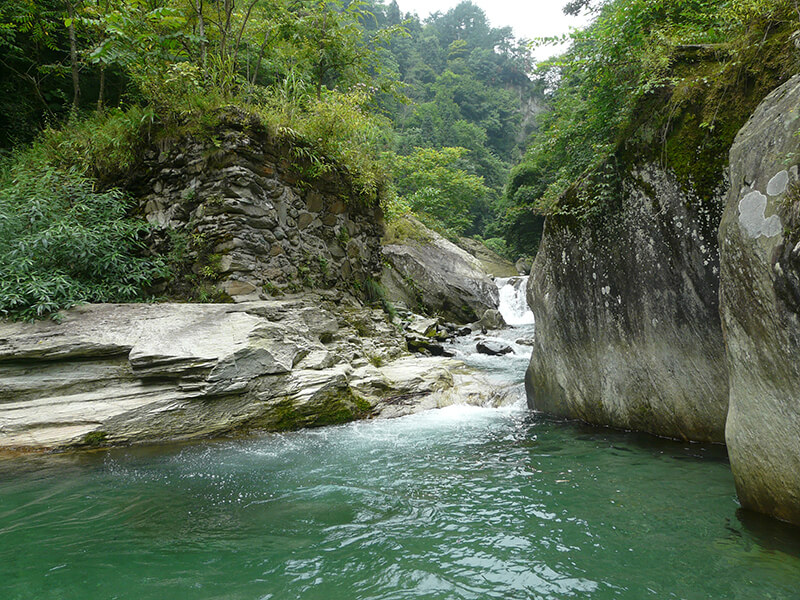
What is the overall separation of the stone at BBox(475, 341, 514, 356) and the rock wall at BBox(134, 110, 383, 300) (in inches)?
195

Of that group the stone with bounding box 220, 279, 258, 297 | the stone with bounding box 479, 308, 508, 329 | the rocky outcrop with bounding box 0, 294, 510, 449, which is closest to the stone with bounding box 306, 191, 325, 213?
the stone with bounding box 220, 279, 258, 297

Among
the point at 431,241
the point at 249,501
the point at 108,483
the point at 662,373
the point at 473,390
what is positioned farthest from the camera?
the point at 431,241

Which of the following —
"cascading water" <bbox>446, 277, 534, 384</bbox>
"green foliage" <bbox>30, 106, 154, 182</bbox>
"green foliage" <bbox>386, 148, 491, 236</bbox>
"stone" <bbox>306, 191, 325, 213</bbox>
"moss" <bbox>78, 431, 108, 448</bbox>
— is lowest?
"moss" <bbox>78, 431, 108, 448</bbox>

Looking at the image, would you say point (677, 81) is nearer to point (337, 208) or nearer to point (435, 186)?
point (337, 208)

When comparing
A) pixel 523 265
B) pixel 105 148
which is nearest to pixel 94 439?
pixel 105 148

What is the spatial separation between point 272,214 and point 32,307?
11.9ft

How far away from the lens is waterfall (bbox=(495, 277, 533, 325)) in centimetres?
1912

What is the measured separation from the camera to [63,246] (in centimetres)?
608

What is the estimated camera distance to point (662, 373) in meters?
4.65

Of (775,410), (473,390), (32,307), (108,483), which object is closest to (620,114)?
(775,410)

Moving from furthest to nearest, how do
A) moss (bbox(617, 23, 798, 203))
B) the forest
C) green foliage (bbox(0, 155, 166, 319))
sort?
green foliage (bbox(0, 155, 166, 319)) < the forest < moss (bbox(617, 23, 798, 203))

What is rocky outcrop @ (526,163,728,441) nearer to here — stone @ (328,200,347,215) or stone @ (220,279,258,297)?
stone @ (220,279,258,297)

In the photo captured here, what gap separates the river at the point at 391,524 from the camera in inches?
96.4

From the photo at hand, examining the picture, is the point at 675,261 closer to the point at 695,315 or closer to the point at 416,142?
the point at 695,315
